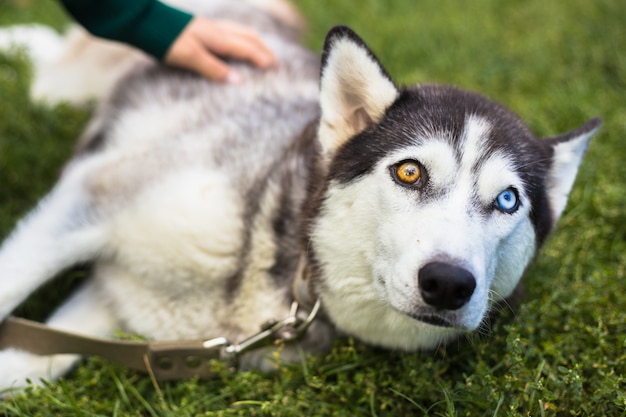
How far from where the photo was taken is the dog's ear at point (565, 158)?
290 centimetres

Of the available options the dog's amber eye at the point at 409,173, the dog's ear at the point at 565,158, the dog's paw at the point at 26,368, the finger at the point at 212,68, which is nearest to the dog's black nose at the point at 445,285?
the dog's amber eye at the point at 409,173

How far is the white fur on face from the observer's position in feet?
7.66

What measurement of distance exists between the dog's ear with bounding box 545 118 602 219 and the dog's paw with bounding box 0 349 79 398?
2449 millimetres

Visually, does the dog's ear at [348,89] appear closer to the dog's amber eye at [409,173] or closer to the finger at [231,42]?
the dog's amber eye at [409,173]

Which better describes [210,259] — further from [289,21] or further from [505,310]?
[289,21]

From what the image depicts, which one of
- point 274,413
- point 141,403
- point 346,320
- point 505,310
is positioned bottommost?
point 141,403

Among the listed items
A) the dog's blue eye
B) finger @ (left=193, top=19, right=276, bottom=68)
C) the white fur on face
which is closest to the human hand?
finger @ (left=193, top=19, right=276, bottom=68)

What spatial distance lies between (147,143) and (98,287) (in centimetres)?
86

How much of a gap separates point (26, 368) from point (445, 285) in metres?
2.01

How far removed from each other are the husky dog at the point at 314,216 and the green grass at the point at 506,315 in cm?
20

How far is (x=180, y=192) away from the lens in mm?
3119

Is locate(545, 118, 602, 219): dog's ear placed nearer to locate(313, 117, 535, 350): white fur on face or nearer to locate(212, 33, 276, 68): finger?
locate(313, 117, 535, 350): white fur on face

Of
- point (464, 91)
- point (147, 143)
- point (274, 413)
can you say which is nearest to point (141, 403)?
point (274, 413)

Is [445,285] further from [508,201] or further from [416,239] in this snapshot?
[508,201]
